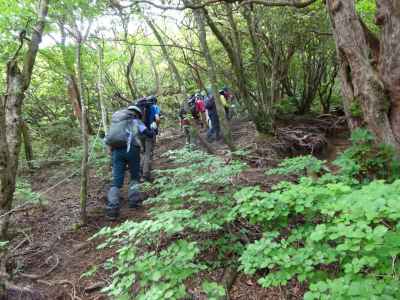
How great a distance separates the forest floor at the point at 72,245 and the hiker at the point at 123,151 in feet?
0.91

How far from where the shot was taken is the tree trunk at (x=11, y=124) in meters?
3.96

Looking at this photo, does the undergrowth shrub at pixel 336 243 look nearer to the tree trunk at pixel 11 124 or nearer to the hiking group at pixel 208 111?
the tree trunk at pixel 11 124

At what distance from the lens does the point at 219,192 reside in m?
4.59

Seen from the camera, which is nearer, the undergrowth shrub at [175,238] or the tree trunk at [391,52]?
the undergrowth shrub at [175,238]

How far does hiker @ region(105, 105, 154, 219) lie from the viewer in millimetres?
5785

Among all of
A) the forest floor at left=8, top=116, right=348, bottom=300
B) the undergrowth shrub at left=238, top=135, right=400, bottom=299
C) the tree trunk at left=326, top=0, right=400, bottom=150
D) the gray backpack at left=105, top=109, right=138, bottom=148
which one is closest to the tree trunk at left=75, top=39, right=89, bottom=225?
the forest floor at left=8, top=116, right=348, bottom=300

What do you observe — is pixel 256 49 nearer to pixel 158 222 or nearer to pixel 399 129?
pixel 399 129

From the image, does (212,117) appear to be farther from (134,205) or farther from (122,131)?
(134,205)

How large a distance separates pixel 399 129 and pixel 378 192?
3.13 metres

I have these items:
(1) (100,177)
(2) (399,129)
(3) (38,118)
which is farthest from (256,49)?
(3) (38,118)

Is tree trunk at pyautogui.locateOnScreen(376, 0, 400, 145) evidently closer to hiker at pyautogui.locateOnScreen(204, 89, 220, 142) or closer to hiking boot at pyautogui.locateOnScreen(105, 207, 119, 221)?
hiking boot at pyautogui.locateOnScreen(105, 207, 119, 221)

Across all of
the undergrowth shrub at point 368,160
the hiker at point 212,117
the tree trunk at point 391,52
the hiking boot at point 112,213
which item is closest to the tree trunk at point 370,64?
the tree trunk at point 391,52

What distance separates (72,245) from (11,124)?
220 cm

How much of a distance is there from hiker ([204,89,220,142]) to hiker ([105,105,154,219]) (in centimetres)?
490
